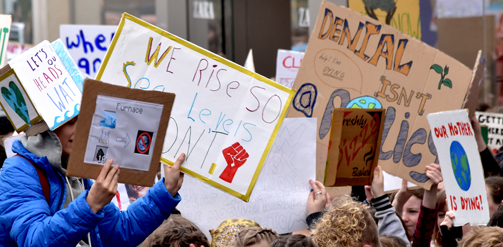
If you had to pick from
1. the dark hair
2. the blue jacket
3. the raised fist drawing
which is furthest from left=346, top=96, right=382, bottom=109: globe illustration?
the blue jacket

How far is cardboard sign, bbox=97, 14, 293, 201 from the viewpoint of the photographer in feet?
9.71

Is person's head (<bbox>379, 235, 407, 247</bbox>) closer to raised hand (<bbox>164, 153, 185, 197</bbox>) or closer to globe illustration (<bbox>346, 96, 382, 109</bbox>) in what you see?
globe illustration (<bbox>346, 96, 382, 109</bbox>)

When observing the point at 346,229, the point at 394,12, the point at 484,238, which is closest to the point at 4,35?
the point at 346,229

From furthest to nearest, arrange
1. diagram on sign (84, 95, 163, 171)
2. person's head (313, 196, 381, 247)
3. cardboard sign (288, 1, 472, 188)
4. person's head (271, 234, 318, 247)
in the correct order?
cardboard sign (288, 1, 472, 188), person's head (313, 196, 381, 247), person's head (271, 234, 318, 247), diagram on sign (84, 95, 163, 171)

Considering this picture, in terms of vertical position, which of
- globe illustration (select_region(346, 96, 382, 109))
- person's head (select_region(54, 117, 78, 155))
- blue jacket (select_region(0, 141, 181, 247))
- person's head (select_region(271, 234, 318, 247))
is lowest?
person's head (select_region(271, 234, 318, 247))

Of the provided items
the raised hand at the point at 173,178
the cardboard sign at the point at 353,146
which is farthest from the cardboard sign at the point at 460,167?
the raised hand at the point at 173,178

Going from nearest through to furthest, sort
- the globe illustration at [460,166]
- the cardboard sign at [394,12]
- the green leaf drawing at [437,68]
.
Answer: the globe illustration at [460,166]
the green leaf drawing at [437,68]
the cardboard sign at [394,12]

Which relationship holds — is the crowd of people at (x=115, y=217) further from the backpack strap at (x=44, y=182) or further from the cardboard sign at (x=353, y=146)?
the cardboard sign at (x=353, y=146)

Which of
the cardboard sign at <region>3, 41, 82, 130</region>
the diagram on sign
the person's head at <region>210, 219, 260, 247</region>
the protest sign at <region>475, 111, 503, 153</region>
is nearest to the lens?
the diagram on sign

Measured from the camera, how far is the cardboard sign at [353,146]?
359 cm

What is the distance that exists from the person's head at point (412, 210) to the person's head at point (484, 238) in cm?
166

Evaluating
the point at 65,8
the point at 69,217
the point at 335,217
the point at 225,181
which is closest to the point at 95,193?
the point at 69,217

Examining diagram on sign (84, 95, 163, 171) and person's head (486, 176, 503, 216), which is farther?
person's head (486, 176, 503, 216)

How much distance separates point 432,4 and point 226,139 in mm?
8290
